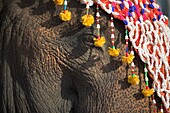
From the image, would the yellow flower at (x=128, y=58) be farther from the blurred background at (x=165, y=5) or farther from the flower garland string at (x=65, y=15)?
the blurred background at (x=165, y=5)

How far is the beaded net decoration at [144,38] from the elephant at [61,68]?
2 centimetres

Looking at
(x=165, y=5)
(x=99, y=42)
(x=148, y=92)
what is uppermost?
(x=165, y=5)

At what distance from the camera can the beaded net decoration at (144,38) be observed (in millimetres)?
995

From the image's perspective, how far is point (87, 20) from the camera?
3.22 ft

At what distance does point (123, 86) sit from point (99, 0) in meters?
0.18

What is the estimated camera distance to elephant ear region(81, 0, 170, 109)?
1000 millimetres

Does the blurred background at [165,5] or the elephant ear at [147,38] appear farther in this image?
the blurred background at [165,5]

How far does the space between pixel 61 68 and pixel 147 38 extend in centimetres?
19

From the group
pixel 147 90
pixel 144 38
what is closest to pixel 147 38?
pixel 144 38

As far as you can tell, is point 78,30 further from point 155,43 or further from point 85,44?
point 155,43

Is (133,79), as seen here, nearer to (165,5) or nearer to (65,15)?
(65,15)

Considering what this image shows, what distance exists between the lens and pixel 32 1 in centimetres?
103

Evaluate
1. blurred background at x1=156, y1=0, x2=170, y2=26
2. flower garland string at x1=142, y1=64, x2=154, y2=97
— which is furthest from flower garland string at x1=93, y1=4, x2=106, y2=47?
blurred background at x1=156, y1=0, x2=170, y2=26

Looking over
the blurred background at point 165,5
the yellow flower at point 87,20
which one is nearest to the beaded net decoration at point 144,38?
the yellow flower at point 87,20
